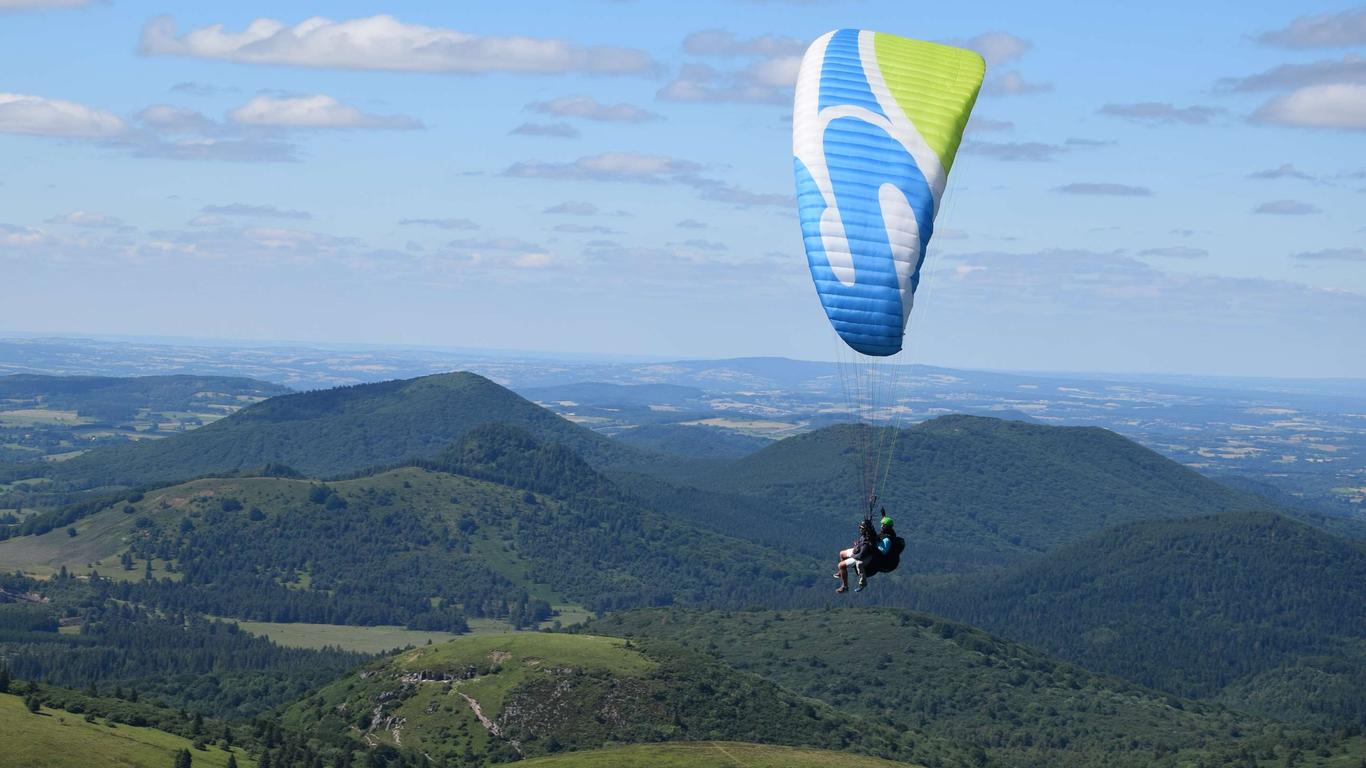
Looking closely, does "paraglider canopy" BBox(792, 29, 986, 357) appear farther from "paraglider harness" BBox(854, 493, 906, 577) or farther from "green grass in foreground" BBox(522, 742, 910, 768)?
"green grass in foreground" BBox(522, 742, 910, 768)

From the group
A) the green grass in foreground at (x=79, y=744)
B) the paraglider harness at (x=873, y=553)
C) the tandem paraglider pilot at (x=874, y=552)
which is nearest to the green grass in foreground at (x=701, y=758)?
the green grass in foreground at (x=79, y=744)

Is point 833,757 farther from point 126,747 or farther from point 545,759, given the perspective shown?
point 126,747

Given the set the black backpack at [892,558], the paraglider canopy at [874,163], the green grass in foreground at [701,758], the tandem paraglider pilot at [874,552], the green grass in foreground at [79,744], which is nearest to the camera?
the black backpack at [892,558]

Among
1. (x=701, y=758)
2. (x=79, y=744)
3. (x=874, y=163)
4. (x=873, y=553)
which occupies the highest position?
(x=874, y=163)

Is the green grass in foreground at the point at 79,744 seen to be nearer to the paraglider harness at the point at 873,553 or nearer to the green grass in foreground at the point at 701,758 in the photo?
the green grass in foreground at the point at 701,758

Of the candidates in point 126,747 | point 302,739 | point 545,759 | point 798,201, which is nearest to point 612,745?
point 545,759

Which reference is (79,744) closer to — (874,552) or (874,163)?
(874,552)

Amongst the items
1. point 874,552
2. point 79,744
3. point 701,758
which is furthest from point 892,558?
point 79,744
